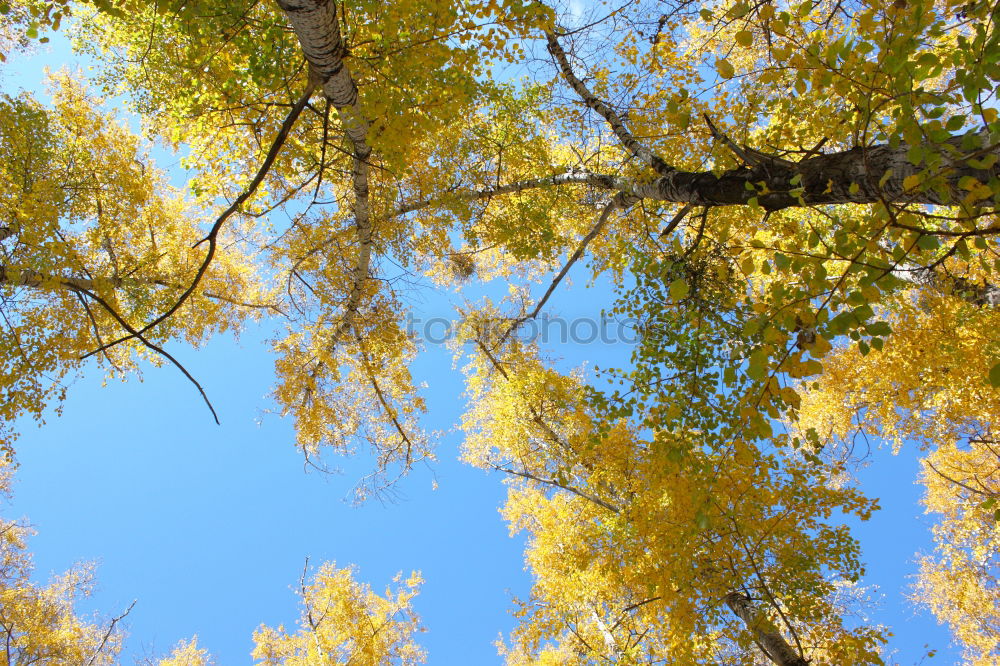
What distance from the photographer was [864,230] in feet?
5.99

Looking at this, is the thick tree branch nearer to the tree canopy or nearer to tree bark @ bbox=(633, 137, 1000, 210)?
the tree canopy

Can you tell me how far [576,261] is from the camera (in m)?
7.14

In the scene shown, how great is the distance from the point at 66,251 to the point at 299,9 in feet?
15.6

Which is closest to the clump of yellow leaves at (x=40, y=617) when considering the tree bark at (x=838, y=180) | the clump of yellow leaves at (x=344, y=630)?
the clump of yellow leaves at (x=344, y=630)

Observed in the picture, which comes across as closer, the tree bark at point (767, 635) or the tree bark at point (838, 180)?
the tree bark at point (838, 180)

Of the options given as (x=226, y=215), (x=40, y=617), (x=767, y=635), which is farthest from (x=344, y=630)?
(x=226, y=215)

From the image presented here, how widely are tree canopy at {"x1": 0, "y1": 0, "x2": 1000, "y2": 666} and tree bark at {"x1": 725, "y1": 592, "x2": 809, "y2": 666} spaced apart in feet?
0.16

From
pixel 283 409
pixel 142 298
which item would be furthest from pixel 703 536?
pixel 142 298

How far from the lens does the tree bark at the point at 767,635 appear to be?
461 cm

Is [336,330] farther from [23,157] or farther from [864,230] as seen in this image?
[864,230]

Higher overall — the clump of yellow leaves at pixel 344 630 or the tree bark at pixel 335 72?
the tree bark at pixel 335 72

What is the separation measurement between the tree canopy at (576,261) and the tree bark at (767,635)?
5 centimetres

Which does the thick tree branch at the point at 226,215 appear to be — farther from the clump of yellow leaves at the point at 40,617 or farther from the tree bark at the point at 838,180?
the clump of yellow leaves at the point at 40,617

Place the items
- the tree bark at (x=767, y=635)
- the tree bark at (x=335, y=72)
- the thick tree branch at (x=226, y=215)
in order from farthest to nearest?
the tree bark at (x=767, y=635)
the tree bark at (x=335, y=72)
the thick tree branch at (x=226, y=215)
